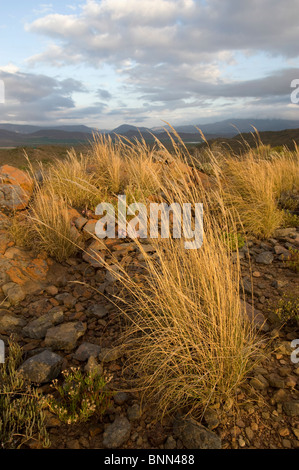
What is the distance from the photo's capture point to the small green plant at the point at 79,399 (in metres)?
1.69

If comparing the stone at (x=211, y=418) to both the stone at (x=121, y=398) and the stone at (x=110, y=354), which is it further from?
the stone at (x=110, y=354)

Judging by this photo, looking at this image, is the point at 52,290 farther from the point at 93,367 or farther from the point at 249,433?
the point at 249,433

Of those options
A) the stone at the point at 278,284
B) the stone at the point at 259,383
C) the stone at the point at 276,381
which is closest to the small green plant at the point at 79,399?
the stone at the point at 259,383

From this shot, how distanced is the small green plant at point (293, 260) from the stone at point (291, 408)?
1.88 metres

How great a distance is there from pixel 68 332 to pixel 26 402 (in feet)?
2.21

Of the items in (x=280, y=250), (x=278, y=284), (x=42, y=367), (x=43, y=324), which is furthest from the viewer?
(x=280, y=250)

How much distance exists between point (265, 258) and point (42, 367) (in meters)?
2.76

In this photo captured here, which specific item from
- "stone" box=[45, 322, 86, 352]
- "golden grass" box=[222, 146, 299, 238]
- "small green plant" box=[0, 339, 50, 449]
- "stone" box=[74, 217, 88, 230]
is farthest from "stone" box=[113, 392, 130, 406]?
"stone" box=[74, 217, 88, 230]

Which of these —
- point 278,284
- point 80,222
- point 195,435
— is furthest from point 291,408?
point 80,222

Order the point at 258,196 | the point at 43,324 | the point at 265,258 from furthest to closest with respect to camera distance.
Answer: the point at 258,196, the point at 265,258, the point at 43,324

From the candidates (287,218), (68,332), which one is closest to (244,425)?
(68,332)

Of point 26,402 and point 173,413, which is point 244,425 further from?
point 26,402

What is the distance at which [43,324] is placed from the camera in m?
2.53

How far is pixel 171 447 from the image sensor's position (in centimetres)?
161
